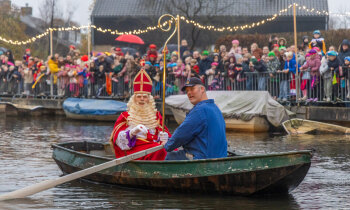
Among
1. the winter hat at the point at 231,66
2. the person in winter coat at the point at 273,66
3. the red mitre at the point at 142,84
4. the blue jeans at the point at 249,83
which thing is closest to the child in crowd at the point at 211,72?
the winter hat at the point at 231,66

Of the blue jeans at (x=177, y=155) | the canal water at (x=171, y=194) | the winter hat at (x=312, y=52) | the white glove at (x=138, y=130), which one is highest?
the winter hat at (x=312, y=52)

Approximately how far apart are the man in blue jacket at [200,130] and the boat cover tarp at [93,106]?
14.3 m

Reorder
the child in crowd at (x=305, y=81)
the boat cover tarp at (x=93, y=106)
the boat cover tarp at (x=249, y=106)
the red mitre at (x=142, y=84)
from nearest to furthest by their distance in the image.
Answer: the red mitre at (x=142, y=84)
the child in crowd at (x=305, y=81)
the boat cover tarp at (x=249, y=106)
the boat cover tarp at (x=93, y=106)

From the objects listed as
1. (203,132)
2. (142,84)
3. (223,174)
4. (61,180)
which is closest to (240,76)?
(142,84)

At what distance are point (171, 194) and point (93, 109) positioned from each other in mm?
15285

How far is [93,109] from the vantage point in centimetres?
2545

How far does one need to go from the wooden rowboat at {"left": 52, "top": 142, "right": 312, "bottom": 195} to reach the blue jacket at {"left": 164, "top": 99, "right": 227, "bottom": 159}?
280 millimetres

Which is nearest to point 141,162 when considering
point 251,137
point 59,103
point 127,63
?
point 251,137

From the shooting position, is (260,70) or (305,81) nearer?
(305,81)

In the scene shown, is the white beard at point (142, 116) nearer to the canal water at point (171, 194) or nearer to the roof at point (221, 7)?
the canal water at point (171, 194)

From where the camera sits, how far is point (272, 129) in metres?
21.1

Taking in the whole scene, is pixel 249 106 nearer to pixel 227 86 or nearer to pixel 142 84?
pixel 227 86

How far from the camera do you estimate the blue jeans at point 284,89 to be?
21.1 m

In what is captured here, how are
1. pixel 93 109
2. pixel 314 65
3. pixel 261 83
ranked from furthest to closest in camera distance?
pixel 93 109 < pixel 261 83 < pixel 314 65
